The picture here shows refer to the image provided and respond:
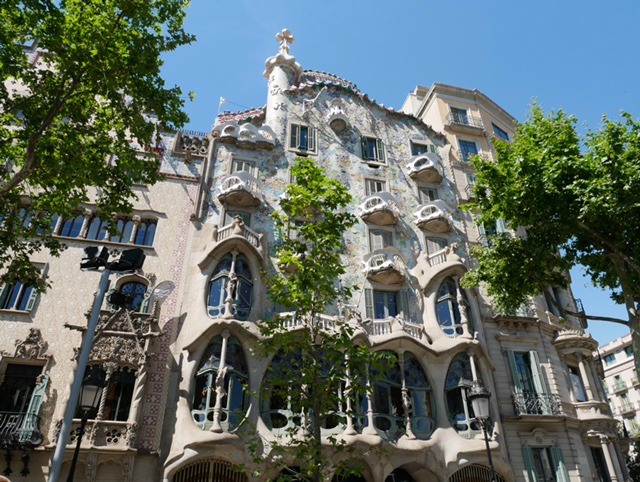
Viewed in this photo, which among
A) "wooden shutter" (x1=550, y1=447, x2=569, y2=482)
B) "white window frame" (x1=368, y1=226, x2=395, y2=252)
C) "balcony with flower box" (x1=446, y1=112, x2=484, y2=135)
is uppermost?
"balcony with flower box" (x1=446, y1=112, x2=484, y2=135)

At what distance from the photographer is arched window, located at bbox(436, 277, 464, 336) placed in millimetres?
19359

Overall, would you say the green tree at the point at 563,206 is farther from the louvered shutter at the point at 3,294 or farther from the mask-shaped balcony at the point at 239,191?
the louvered shutter at the point at 3,294

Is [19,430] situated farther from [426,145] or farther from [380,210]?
[426,145]

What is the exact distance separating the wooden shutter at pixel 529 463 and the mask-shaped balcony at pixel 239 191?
14.9 m

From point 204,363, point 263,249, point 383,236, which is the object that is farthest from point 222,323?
point 383,236

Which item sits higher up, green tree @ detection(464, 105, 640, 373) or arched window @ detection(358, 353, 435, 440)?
green tree @ detection(464, 105, 640, 373)

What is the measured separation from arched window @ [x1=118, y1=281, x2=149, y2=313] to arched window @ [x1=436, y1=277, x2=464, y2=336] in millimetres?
11953

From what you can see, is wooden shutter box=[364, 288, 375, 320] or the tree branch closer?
the tree branch

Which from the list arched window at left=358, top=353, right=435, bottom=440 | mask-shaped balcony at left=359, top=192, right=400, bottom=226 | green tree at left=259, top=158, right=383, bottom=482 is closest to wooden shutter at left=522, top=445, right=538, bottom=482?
arched window at left=358, top=353, right=435, bottom=440

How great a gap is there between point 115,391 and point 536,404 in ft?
53.0

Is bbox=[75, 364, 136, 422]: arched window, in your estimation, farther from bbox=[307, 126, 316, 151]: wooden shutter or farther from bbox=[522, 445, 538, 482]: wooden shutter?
bbox=[522, 445, 538, 482]: wooden shutter

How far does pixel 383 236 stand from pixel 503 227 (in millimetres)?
6911

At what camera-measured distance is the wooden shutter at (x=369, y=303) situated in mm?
19516

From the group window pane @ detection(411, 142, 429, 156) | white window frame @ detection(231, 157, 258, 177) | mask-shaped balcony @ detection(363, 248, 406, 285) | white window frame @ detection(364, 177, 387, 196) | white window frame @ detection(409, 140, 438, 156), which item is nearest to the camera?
mask-shaped balcony @ detection(363, 248, 406, 285)
